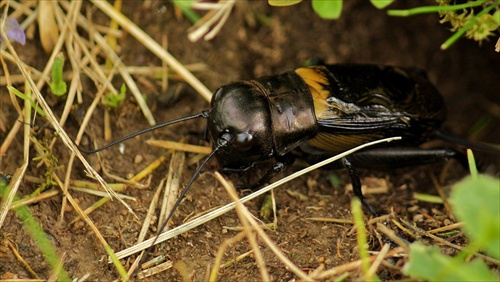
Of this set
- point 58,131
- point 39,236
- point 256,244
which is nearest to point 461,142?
point 256,244

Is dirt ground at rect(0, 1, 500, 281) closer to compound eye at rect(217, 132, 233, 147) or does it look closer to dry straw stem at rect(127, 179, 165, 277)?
dry straw stem at rect(127, 179, 165, 277)

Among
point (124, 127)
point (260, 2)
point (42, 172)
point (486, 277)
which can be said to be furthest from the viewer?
point (260, 2)

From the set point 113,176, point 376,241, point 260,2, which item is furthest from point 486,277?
point 260,2

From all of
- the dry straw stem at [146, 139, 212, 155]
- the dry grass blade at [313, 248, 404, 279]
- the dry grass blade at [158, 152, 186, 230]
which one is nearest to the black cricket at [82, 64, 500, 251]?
the dry straw stem at [146, 139, 212, 155]

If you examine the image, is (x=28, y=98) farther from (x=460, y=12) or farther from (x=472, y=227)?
(x=460, y=12)

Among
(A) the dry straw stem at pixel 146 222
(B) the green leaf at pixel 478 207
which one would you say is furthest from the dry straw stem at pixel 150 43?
(B) the green leaf at pixel 478 207

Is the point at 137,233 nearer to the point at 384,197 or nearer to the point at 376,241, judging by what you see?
the point at 376,241
